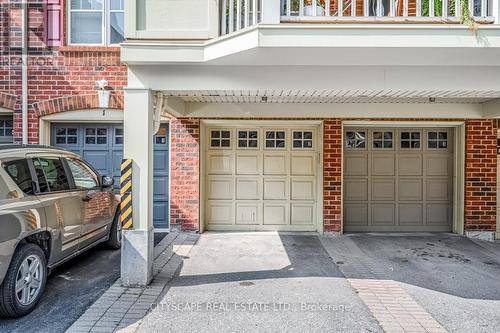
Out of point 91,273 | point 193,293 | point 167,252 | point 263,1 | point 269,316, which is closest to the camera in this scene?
point 269,316

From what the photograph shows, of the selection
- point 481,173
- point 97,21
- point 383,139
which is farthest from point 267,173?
point 97,21

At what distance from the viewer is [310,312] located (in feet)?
A: 13.2

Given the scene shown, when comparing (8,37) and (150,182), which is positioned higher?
(8,37)

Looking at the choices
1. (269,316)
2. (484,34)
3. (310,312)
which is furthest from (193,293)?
(484,34)

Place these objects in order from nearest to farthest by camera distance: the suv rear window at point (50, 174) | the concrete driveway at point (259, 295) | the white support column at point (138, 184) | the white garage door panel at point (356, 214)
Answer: the concrete driveway at point (259, 295), the suv rear window at point (50, 174), the white support column at point (138, 184), the white garage door panel at point (356, 214)

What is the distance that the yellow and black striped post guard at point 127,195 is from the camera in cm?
472

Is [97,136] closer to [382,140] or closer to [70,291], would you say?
[70,291]

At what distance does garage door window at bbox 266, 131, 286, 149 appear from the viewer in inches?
311

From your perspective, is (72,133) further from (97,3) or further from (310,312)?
(310,312)

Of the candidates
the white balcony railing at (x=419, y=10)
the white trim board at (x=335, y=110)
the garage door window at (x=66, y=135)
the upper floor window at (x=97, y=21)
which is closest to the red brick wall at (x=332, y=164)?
the white trim board at (x=335, y=110)

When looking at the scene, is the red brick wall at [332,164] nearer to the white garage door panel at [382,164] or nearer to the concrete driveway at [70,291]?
the white garage door panel at [382,164]

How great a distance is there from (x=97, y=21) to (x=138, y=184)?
4.37 meters

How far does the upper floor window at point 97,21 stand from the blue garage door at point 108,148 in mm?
1691

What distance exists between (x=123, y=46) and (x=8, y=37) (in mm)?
4201
